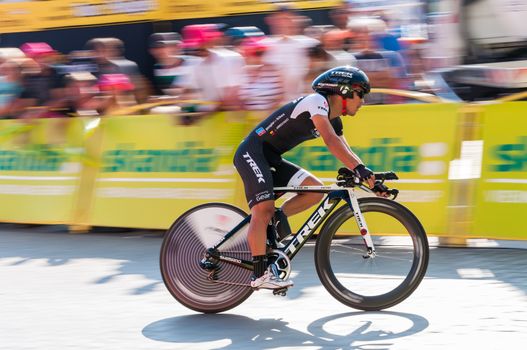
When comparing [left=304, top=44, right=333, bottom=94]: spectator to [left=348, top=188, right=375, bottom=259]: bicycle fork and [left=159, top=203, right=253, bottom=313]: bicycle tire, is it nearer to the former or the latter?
[left=159, top=203, right=253, bottom=313]: bicycle tire

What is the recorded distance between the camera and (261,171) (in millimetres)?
6488

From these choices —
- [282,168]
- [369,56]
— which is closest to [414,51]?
[369,56]

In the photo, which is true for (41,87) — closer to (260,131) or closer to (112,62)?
(112,62)

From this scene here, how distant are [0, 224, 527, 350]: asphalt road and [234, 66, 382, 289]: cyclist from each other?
465mm

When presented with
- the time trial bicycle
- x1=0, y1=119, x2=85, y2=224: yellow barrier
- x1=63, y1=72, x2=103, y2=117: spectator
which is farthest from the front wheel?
x1=63, y1=72, x2=103, y2=117: spectator

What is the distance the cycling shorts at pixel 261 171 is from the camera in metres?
6.46

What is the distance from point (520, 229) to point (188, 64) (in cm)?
472

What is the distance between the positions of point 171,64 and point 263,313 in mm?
6122

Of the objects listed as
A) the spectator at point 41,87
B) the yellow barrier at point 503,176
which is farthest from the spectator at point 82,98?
the yellow barrier at point 503,176

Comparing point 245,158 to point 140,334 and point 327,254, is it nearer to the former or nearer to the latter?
point 327,254

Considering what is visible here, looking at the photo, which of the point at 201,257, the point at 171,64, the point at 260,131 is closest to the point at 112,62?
the point at 171,64

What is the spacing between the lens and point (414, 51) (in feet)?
38.5

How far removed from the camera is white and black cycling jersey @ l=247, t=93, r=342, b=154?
20.8 ft

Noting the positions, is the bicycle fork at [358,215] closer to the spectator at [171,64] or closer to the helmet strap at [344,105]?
the helmet strap at [344,105]
